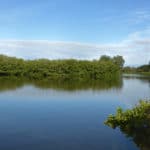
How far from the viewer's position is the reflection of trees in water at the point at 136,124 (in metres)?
12.4

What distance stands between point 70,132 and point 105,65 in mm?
60902

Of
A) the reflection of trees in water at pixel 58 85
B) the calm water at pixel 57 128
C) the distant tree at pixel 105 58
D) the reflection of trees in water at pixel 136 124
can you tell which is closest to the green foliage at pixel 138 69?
the distant tree at pixel 105 58

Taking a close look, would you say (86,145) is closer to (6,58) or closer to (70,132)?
(70,132)

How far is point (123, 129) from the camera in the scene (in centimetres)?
1450

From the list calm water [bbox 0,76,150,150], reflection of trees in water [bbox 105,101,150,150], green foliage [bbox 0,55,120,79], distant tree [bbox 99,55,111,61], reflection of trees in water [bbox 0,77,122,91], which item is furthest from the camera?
distant tree [bbox 99,55,111,61]

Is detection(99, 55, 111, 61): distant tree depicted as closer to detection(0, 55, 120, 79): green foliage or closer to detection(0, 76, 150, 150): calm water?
detection(0, 55, 120, 79): green foliage

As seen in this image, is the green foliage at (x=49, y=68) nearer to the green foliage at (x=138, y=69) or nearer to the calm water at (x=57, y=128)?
the green foliage at (x=138, y=69)

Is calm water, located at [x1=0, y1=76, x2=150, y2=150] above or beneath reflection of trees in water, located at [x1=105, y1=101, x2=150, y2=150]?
beneath

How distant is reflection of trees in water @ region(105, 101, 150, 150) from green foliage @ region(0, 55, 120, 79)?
4957 cm

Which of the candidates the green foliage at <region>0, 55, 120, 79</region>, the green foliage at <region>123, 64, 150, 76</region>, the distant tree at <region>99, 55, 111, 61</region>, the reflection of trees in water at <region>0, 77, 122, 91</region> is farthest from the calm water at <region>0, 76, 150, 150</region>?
the green foliage at <region>123, 64, 150, 76</region>

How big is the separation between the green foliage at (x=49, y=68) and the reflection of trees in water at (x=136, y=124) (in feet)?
163

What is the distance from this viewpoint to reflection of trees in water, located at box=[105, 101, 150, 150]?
1241cm

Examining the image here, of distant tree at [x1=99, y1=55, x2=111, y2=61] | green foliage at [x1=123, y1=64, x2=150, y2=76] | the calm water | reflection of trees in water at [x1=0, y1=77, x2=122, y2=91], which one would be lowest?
the calm water

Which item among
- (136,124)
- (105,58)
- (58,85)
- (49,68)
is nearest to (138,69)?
(105,58)
